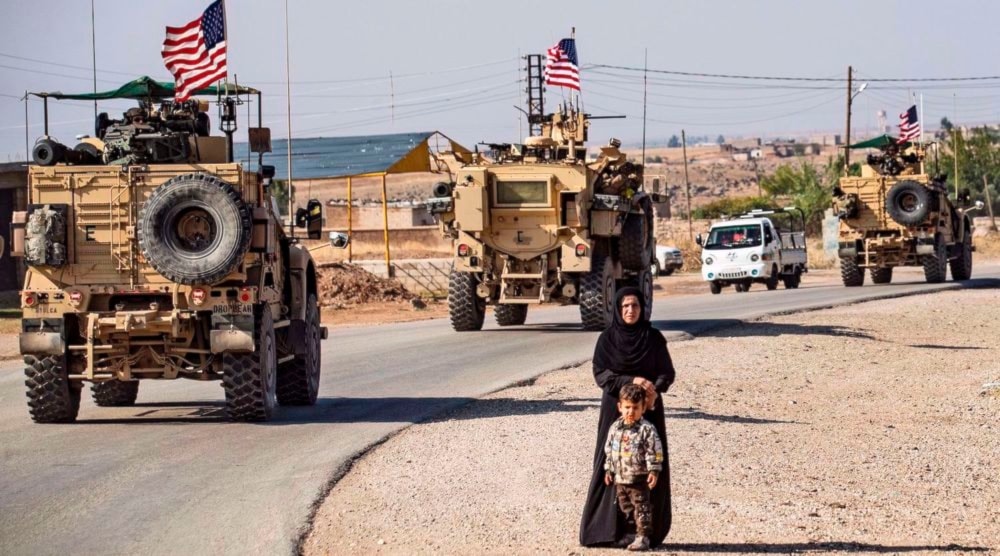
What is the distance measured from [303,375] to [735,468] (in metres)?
5.85

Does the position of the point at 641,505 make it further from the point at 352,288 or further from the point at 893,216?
the point at 893,216

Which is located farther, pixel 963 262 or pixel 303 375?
pixel 963 262

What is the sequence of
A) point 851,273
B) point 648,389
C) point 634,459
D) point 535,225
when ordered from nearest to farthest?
1. point 634,459
2. point 648,389
3. point 535,225
4. point 851,273

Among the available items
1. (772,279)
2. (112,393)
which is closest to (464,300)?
(112,393)

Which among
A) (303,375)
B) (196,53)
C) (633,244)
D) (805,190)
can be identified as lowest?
(303,375)

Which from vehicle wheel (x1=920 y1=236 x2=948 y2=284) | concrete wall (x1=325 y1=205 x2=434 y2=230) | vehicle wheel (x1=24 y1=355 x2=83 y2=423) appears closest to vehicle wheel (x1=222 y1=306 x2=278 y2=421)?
vehicle wheel (x1=24 y1=355 x2=83 y2=423)

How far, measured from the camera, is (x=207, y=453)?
13023 mm

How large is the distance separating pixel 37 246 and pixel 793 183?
87862 mm

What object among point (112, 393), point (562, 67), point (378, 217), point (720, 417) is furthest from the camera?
point (378, 217)

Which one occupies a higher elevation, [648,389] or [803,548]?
[648,389]

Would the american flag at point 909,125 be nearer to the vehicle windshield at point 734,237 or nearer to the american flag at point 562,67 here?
the vehicle windshield at point 734,237

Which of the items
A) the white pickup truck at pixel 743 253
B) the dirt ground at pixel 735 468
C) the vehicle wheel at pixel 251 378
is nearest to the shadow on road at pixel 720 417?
the dirt ground at pixel 735 468

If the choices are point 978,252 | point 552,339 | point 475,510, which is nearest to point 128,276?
point 475,510

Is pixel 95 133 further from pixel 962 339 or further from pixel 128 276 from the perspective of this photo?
pixel 962 339
